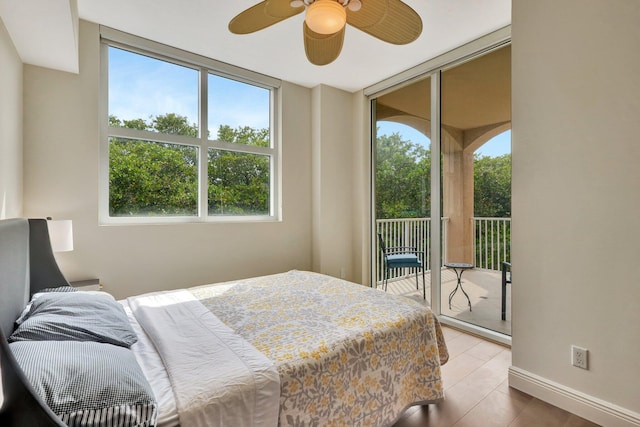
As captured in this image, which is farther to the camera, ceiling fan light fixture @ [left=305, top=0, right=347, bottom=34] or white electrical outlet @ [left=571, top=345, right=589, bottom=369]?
white electrical outlet @ [left=571, top=345, right=589, bottom=369]

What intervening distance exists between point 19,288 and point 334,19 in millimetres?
1950

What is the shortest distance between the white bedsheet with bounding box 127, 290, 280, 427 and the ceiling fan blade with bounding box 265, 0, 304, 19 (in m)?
1.67

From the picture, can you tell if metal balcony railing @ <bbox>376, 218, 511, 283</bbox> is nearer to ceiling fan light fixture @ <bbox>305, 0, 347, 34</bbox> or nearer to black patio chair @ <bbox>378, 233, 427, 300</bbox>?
black patio chair @ <bbox>378, 233, 427, 300</bbox>

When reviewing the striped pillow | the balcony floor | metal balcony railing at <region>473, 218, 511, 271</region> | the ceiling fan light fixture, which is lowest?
the balcony floor

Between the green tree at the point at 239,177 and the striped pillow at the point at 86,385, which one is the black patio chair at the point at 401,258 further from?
the striped pillow at the point at 86,385

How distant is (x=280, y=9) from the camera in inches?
66.9

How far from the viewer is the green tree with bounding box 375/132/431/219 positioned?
341 cm

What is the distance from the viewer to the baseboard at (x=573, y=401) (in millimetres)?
1651

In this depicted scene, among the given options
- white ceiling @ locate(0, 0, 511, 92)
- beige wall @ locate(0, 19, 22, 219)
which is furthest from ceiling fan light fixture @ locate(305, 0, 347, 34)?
beige wall @ locate(0, 19, 22, 219)

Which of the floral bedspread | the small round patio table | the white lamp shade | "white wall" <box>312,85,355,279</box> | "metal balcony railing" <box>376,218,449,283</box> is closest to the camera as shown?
the floral bedspread

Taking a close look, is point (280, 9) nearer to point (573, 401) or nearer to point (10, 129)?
point (10, 129)

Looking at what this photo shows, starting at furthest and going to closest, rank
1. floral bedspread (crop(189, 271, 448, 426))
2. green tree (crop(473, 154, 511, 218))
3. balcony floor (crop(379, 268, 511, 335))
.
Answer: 1. balcony floor (crop(379, 268, 511, 335))
2. green tree (crop(473, 154, 511, 218))
3. floral bedspread (crop(189, 271, 448, 426))

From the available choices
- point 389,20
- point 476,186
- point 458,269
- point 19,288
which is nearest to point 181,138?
point 19,288

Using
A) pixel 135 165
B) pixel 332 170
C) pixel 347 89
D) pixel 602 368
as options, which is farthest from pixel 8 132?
pixel 602 368
